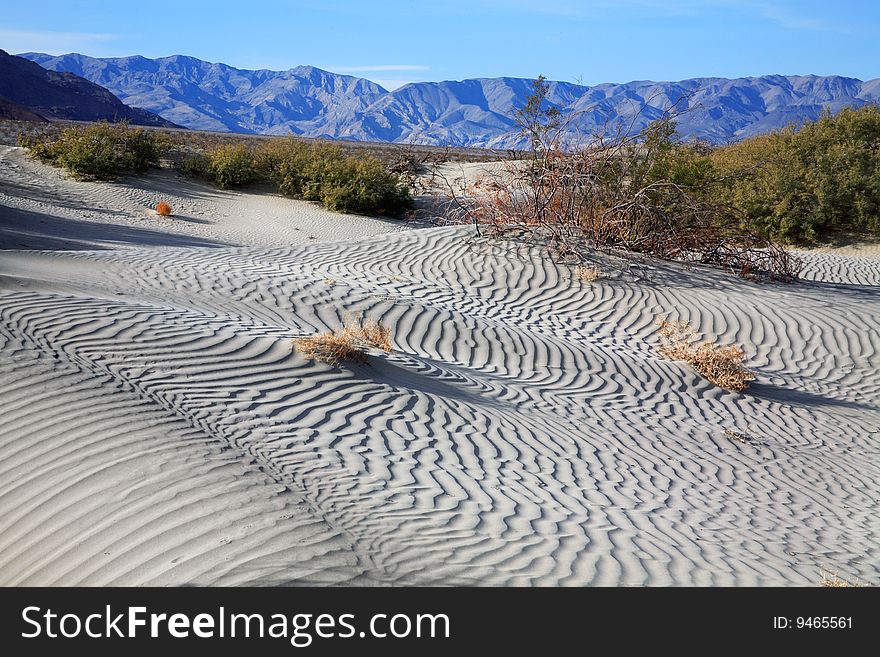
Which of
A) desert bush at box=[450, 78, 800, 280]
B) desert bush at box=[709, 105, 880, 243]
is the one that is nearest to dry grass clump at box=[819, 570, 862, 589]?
desert bush at box=[450, 78, 800, 280]

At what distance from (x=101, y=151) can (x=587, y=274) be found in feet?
61.4

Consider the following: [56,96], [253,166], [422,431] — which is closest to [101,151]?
[253,166]

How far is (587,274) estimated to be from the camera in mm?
12773

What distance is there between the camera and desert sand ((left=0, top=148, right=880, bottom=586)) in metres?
4.35

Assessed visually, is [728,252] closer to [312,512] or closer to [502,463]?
[502,463]

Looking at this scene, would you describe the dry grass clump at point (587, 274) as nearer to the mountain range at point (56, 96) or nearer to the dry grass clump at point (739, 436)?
the dry grass clump at point (739, 436)

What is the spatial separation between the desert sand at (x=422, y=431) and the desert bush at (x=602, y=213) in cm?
122

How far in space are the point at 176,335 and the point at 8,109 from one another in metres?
88.5

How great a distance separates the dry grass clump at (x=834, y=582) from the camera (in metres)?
4.62

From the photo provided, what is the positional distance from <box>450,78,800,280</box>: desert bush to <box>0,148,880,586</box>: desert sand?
1.22 m

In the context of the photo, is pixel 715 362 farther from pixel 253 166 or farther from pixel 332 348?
pixel 253 166

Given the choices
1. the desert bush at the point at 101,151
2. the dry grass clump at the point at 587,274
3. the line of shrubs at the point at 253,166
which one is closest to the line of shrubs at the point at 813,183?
the dry grass clump at the point at 587,274

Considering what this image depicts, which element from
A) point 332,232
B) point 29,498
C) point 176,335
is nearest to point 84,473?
point 29,498
